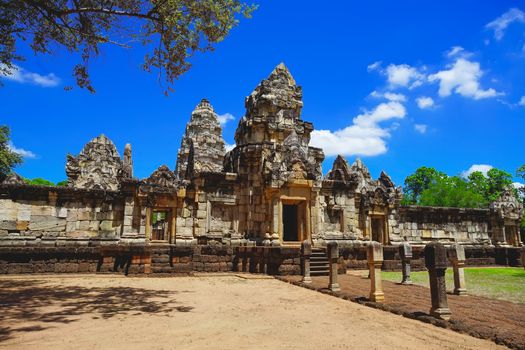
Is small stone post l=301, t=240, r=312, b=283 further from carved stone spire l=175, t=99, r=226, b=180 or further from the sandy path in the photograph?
carved stone spire l=175, t=99, r=226, b=180

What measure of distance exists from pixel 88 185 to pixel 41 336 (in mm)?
20876

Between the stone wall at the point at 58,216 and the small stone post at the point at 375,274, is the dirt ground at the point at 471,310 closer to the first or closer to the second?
the small stone post at the point at 375,274

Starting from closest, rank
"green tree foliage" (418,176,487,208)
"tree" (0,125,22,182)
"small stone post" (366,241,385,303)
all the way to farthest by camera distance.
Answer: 1. "small stone post" (366,241,385,303)
2. "tree" (0,125,22,182)
3. "green tree foliage" (418,176,487,208)

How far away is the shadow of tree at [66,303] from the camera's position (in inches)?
208

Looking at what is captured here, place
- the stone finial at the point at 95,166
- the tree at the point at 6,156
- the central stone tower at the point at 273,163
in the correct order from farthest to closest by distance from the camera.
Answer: the tree at the point at 6,156, the stone finial at the point at 95,166, the central stone tower at the point at 273,163

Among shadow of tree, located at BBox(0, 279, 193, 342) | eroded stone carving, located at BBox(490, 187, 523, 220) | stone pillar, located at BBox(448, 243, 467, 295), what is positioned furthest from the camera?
eroded stone carving, located at BBox(490, 187, 523, 220)

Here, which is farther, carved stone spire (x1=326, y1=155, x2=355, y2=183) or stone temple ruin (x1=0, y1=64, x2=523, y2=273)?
carved stone spire (x1=326, y1=155, x2=355, y2=183)

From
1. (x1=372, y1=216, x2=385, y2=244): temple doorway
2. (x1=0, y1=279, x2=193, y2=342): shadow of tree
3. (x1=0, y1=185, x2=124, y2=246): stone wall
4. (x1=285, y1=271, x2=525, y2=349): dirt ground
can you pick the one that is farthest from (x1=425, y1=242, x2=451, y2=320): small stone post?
(x1=372, y1=216, x2=385, y2=244): temple doorway

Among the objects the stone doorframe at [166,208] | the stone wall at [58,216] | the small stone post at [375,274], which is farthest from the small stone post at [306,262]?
the stone wall at [58,216]

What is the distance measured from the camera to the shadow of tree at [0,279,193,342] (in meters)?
5.29

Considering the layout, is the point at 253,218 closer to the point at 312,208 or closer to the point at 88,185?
the point at 312,208

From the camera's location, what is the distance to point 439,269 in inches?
226

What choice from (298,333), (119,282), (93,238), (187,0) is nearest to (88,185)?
(93,238)

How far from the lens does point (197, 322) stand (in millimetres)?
5398
